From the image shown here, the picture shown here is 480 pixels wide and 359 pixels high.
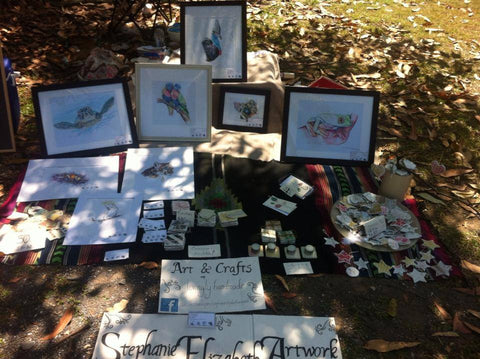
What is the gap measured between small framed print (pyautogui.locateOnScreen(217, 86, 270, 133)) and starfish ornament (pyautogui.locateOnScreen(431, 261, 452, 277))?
178cm

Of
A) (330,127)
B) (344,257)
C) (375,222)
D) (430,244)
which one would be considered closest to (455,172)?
(430,244)

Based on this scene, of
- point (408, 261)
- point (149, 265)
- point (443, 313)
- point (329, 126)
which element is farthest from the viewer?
point (329, 126)

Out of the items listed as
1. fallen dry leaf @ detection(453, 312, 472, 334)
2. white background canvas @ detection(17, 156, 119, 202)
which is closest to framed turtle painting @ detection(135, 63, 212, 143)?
white background canvas @ detection(17, 156, 119, 202)

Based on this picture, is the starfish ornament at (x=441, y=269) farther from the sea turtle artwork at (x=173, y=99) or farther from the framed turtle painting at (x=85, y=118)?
the framed turtle painting at (x=85, y=118)

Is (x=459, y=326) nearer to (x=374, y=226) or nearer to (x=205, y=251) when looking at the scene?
(x=374, y=226)

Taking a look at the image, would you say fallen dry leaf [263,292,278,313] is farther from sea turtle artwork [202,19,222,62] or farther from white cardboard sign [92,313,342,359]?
sea turtle artwork [202,19,222,62]

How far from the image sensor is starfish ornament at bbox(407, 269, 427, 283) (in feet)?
8.38

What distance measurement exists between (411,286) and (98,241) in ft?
6.39

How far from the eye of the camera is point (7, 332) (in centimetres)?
216

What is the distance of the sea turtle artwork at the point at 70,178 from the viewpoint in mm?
3037

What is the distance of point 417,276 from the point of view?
257cm

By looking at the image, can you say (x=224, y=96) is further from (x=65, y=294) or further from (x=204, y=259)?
(x=65, y=294)

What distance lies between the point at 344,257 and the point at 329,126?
3.66 ft

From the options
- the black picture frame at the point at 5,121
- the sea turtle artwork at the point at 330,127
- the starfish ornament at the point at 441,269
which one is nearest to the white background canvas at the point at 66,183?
the black picture frame at the point at 5,121
